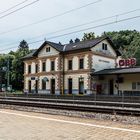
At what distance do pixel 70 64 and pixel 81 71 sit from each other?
3.25 m

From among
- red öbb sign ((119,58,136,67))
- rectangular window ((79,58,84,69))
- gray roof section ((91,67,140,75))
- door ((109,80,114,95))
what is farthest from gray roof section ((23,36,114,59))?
door ((109,80,114,95))

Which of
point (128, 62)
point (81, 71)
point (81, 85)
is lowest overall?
point (81, 85)

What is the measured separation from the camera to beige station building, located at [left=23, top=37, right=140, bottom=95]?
43.9 meters

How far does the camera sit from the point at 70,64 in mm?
49906

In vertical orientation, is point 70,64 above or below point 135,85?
above

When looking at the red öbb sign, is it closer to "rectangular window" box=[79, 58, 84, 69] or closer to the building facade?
the building facade

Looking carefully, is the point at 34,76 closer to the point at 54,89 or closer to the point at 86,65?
the point at 54,89

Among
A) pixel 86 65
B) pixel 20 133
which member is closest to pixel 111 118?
pixel 20 133

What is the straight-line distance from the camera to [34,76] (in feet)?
185

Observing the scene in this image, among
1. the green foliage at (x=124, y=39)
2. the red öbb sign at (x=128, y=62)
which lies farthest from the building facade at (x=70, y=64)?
the green foliage at (x=124, y=39)

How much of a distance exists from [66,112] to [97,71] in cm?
2925

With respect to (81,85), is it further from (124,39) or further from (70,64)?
(124,39)

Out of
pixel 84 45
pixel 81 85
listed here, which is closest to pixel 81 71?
pixel 81 85

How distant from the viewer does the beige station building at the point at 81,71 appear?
43.9 m
